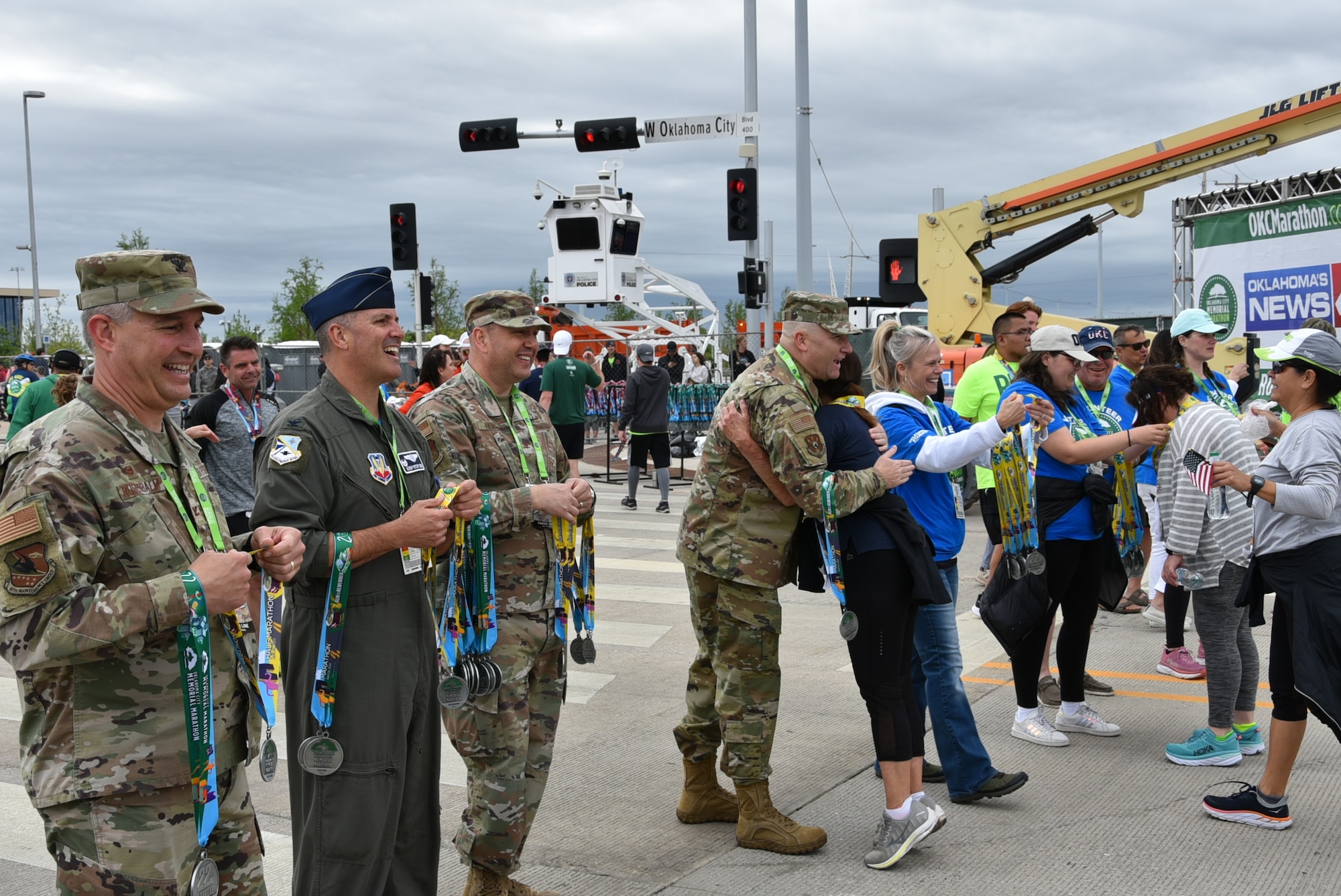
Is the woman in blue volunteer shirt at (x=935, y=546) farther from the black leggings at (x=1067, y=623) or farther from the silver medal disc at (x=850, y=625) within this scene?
the black leggings at (x=1067, y=623)

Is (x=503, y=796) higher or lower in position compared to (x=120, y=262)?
lower

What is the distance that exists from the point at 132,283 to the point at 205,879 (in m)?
1.40

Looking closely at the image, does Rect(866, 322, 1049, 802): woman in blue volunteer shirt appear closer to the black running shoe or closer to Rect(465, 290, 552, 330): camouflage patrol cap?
the black running shoe

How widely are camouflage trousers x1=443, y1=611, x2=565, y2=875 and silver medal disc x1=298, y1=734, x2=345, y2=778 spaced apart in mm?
713

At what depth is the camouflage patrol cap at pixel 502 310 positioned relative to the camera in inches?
163

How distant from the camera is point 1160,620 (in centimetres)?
821

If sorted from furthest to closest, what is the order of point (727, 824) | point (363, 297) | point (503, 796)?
point (727, 824) < point (503, 796) < point (363, 297)

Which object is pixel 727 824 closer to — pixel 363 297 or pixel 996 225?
pixel 363 297

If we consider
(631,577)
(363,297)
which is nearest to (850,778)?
(363,297)

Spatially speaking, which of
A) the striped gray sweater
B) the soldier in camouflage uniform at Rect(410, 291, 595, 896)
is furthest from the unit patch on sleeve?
the striped gray sweater

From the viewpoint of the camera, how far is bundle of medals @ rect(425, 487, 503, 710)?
12.5 feet

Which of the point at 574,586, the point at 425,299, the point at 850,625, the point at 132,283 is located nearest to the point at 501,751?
the point at 574,586

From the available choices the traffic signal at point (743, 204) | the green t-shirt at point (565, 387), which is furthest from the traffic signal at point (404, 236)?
the green t-shirt at point (565, 387)

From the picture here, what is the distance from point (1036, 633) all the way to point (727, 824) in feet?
6.23
